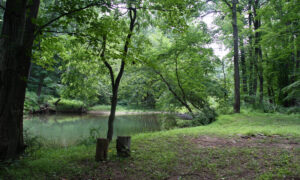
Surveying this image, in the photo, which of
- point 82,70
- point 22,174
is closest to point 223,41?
point 82,70

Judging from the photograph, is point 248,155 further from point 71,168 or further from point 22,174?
point 22,174

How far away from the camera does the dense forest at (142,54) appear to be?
386 centimetres

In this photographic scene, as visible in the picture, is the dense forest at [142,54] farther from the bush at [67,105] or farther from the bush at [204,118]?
the bush at [67,105]

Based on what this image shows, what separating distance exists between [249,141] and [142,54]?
406 cm

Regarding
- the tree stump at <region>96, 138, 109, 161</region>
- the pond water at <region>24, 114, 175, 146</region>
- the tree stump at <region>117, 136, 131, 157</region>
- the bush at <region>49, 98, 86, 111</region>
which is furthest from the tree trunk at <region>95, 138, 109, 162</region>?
the bush at <region>49, 98, 86, 111</region>

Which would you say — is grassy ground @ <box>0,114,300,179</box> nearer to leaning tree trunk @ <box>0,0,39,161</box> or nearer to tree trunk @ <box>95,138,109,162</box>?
tree trunk @ <box>95,138,109,162</box>

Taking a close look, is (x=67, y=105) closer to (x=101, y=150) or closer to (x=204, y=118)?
(x=204, y=118)

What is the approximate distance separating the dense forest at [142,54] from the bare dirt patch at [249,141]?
263 centimetres

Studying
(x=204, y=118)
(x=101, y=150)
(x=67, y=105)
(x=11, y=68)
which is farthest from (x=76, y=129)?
(x=67, y=105)

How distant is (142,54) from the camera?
6211 millimetres

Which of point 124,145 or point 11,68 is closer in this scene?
point 11,68

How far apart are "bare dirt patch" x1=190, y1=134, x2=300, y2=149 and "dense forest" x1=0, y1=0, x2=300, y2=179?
2634mm

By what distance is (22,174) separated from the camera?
11.4ft

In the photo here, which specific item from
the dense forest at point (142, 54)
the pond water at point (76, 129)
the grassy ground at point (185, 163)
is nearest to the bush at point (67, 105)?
the dense forest at point (142, 54)
